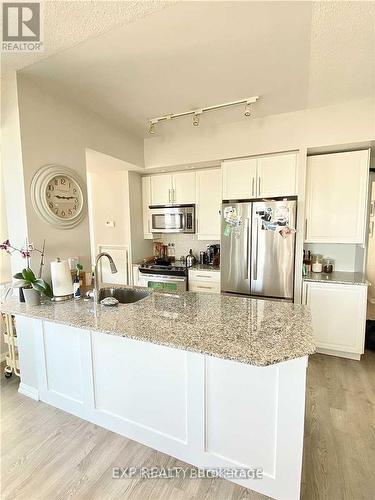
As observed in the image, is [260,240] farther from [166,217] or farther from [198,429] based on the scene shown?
[198,429]

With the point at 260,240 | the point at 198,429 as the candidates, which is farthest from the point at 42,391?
the point at 260,240

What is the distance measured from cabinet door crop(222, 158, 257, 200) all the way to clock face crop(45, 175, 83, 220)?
5.56ft

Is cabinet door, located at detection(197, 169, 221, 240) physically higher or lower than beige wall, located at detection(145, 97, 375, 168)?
lower

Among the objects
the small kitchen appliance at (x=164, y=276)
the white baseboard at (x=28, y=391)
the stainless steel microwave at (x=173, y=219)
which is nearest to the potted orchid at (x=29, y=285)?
the white baseboard at (x=28, y=391)

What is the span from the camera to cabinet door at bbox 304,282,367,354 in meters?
2.60

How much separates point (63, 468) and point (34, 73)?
278 cm

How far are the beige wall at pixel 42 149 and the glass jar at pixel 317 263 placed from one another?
2694mm

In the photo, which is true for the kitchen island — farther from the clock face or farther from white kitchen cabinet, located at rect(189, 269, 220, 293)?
white kitchen cabinet, located at rect(189, 269, 220, 293)

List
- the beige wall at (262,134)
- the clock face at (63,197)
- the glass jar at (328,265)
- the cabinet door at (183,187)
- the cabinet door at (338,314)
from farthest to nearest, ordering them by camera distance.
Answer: the cabinet door at (183,187) < the glass jar at (328,265) < the cabinet door at (338,314) < the beige wall at (262,134) < the clock face at (63,197)

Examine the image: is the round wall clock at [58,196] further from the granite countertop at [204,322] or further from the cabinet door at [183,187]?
the cabinet door at [183,187]

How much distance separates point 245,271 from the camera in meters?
2.94

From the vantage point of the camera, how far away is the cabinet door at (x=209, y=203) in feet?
11.1

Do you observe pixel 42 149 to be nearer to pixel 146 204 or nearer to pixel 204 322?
pixel 146 204

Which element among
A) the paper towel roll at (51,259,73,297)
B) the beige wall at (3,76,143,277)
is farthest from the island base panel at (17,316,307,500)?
the beige wall at (3,76,143,277)
